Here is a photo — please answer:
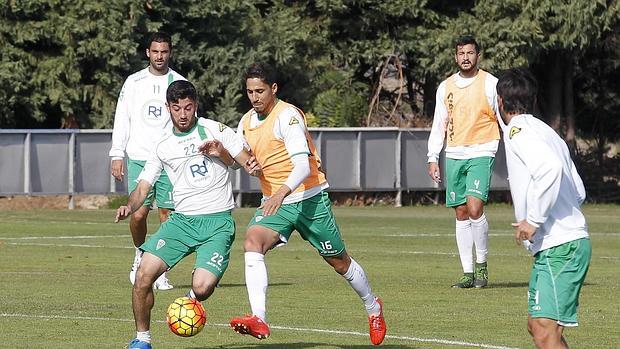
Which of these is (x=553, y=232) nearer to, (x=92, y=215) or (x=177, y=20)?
(x=92, y=215)

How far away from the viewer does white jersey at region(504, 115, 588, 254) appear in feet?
27.1

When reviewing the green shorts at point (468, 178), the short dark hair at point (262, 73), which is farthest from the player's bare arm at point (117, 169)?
the short dark hair at point (262, 73)

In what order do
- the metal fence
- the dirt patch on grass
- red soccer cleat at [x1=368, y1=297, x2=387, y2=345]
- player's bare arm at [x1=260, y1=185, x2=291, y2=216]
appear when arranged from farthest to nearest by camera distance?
the dirt patch on grass < the metal fence < red soccer cleat at [x1=368, y1=297, x2=387, y2=345] < player's bare arm at [x1=260, y1=185, x2=291, y2=216]

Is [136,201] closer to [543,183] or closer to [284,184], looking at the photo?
[284,184]

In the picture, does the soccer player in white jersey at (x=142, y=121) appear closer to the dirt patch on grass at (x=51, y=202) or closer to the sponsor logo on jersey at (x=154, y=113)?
the sponsor logo on jersey at (x=154, y=113)

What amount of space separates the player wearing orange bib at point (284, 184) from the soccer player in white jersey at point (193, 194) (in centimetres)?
36

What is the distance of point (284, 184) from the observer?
10.6 metres

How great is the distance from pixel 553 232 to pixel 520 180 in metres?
0.35

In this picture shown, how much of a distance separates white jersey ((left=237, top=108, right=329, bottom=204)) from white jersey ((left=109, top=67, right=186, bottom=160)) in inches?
141


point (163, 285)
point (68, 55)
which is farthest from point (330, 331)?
point (68, 55)

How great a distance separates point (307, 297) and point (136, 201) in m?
3.61

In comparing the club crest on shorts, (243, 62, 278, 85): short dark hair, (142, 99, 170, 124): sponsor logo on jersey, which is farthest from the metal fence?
the club crest on shorts

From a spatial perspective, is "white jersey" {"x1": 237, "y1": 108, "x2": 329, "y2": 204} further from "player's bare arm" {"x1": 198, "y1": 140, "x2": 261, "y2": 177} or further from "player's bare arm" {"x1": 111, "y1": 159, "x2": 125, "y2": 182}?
"player's bare arm" {"x1": 111, "y1": 159, "x2": 125, "y2": 182}

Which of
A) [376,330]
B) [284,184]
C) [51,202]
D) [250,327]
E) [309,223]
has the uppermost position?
[284,184]
